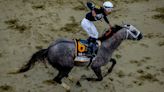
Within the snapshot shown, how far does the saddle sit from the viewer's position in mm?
10016

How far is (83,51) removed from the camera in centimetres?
1009

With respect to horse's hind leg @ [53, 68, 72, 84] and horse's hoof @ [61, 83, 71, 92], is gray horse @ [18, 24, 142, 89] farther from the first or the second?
horse's hoof @ [61, 83, 71, 92]

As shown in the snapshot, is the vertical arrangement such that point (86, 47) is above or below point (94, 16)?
Result: below

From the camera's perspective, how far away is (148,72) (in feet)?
37.6

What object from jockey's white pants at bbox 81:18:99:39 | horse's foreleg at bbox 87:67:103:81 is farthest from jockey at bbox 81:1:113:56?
horse's foreleg at bbox 87:67:103:81

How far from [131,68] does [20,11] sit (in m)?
5.94

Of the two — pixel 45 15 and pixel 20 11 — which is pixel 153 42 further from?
pixel 20 11

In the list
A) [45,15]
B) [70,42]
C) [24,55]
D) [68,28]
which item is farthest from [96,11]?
[45,15]

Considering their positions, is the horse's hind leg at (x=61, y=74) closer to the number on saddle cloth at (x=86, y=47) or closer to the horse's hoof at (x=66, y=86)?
the horse's hoof at (x=66, y=86)

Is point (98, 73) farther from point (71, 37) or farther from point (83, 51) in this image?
point (71, 37)

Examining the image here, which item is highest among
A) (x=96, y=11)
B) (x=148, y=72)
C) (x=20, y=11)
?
(x=96, y=11)

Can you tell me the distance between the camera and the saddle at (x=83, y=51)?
10016mm

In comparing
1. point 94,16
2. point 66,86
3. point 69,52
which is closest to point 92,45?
point 69,52

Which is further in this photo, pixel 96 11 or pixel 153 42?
pixel 153 42
